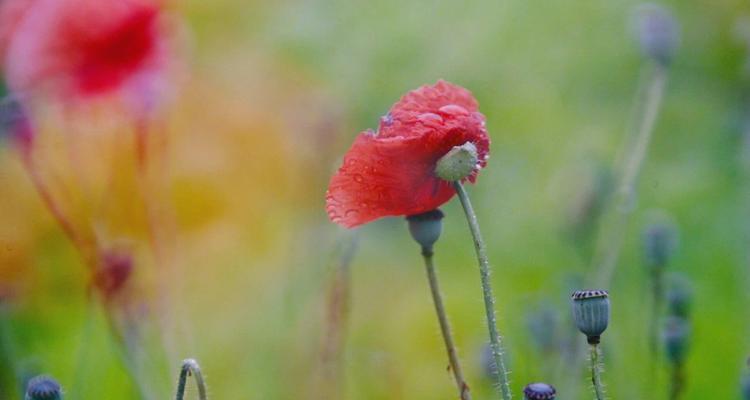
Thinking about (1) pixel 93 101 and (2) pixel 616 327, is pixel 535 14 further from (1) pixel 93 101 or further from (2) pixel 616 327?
(1) pixel 93 101

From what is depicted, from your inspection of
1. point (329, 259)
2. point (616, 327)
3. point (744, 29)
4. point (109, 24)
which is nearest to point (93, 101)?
point (109, 24)

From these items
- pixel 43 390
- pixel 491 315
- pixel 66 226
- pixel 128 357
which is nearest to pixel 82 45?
pixel 66 226

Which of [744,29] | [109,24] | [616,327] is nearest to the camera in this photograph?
[109,24]

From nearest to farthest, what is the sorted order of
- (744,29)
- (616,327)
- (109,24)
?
(109,24)
(616,327)
(744,29)

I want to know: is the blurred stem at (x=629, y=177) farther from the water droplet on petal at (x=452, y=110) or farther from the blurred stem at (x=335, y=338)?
the water droplet on petal at (x=452, y=110)

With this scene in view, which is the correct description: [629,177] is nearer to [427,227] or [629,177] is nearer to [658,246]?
[658,246]

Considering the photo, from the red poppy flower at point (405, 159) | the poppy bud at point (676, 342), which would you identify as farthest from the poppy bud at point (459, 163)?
the poppy bud at point (676, 342)
